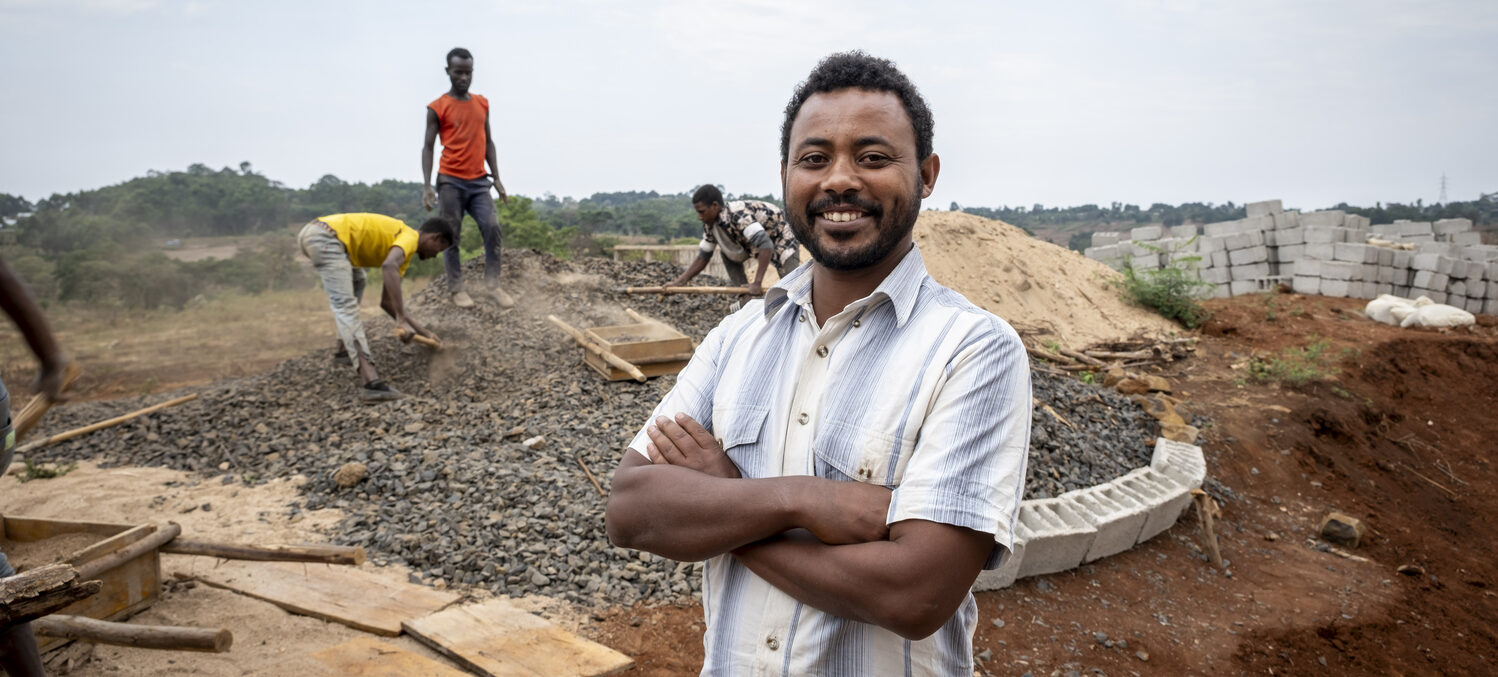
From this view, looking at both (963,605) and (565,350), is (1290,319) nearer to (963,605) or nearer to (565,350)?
(565,350)

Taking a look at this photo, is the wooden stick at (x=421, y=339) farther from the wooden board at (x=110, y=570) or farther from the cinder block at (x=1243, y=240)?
the cinder block at (x=1243, y=240)

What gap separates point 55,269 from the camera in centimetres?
1411

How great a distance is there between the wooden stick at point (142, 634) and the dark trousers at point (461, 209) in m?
4.79

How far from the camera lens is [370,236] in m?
6.20

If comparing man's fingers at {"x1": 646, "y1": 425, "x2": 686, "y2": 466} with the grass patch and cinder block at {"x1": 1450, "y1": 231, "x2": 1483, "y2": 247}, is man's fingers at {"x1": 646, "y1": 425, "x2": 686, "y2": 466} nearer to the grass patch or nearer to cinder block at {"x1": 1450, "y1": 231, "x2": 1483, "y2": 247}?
the grass patch

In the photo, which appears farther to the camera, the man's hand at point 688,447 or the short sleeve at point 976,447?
the man's hand at point 688,447

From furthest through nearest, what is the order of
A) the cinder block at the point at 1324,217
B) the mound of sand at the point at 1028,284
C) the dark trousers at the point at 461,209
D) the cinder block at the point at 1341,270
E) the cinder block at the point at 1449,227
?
1. the cinder block at the point at 1449,227
2. the cinder block at the point at 1324,217
3. the cinder block at the point at 1341,270
4. the mound of sand at the point at 1028,284
5. the dark trousers at the point at 461,209

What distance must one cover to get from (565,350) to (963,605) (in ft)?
19.1

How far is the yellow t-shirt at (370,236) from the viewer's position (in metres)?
6.11

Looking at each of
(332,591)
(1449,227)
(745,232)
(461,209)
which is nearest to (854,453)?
(332,591)

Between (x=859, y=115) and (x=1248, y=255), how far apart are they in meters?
15.3

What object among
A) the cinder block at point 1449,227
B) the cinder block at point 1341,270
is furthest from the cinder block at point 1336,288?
the cinder block at point 1449,227

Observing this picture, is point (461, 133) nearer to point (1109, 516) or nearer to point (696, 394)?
point (1109, 516)

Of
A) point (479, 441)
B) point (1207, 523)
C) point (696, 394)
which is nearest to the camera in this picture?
point (696, 394)
